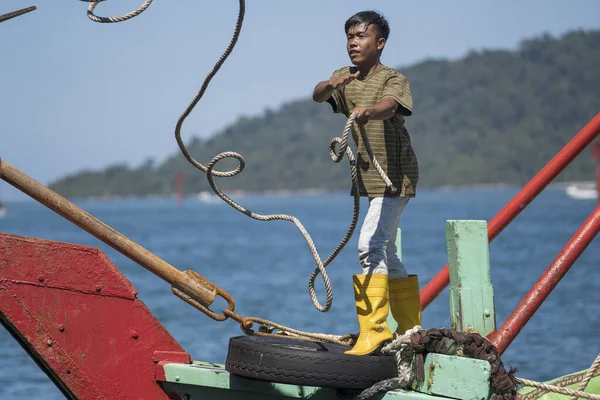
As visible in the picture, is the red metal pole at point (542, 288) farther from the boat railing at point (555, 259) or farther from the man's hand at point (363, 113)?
the man's hand at point (363, 113)

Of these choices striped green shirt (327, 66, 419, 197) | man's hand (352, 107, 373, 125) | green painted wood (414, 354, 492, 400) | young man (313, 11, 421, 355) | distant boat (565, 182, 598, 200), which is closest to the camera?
green painted wood (414, 354, 492, 400)

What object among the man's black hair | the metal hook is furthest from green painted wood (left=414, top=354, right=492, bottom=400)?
the metal hook

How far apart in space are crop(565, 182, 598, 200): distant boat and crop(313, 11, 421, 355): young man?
137 m

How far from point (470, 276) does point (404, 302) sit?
0.37 meters

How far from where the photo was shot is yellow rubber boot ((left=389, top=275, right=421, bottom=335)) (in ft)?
16.6

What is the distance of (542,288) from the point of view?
5.19 m

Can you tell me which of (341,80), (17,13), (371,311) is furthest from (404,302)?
(17,13)

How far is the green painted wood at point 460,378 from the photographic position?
4.39 meters

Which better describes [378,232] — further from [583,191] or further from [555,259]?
[583,191]

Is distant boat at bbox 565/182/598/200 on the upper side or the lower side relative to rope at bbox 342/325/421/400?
upper

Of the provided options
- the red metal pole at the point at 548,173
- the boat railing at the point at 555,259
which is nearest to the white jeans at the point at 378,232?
the boat railing at the point at 555,259

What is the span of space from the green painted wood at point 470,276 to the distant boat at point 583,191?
136687 millimetres

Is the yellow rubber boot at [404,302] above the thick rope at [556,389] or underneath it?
above

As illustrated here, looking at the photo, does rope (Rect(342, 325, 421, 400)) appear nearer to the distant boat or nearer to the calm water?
the calm water
